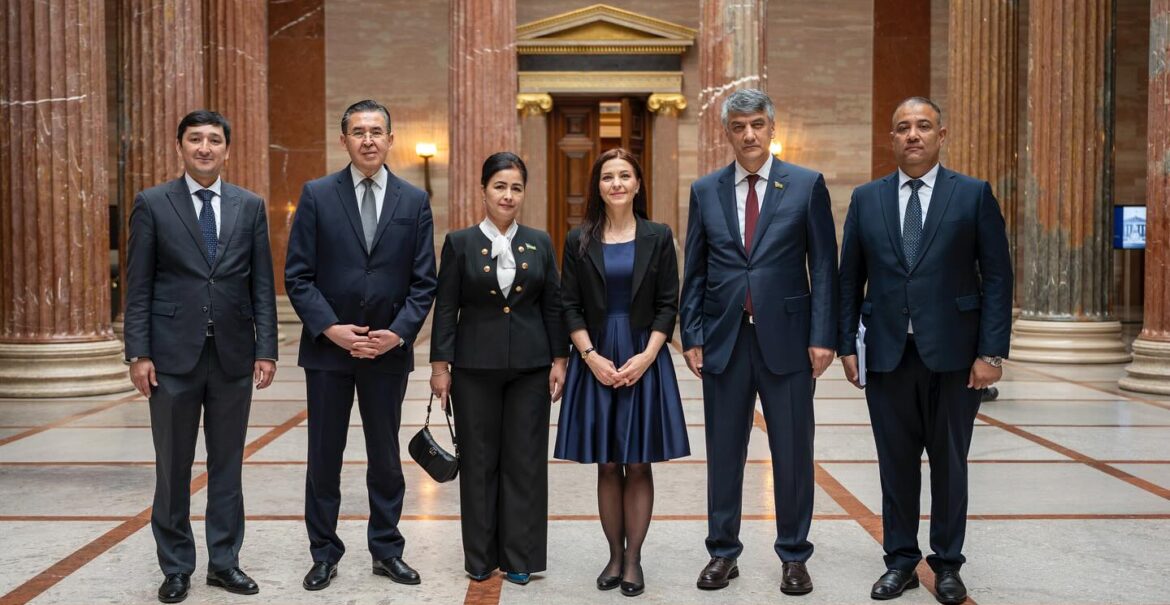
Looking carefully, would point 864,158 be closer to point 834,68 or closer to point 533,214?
point 834,68

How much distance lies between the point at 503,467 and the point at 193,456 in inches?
48.5

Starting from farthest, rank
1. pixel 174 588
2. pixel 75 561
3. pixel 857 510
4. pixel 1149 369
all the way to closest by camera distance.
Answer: pixel 1149 369 < pixel 857 510 < pixel 75 561 < pixel 174 588

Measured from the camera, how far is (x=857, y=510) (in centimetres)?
579

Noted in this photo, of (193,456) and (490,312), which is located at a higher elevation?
(490,312)

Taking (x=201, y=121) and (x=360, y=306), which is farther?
(x=360, y=306)

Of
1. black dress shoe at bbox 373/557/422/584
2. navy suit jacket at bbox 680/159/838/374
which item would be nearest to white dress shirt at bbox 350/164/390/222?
navy suit jacket at bbox 680/159/838/374

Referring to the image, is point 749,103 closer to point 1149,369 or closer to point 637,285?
point 637,285

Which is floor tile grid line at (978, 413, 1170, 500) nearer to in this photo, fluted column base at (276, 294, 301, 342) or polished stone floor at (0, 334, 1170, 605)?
polished stone floor at (0, 334, 1170, 605)

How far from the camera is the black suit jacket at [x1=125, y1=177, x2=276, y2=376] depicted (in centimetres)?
437

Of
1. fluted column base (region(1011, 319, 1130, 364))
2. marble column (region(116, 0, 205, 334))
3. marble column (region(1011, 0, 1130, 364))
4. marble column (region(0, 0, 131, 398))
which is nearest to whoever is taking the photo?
marble column (region(0, 0, 131, 398))

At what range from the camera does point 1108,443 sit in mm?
7836

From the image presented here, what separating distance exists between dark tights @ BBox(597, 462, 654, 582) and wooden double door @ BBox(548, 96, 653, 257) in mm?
16029

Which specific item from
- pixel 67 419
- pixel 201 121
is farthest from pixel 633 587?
pixel 67 419

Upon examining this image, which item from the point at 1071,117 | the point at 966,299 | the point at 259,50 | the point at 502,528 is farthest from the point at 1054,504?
the point at 259,50
